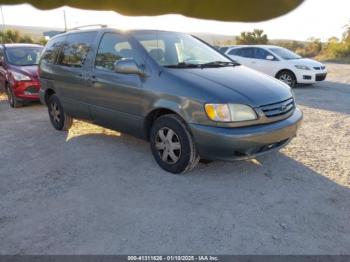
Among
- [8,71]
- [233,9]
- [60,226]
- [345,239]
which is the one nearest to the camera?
[233,9]

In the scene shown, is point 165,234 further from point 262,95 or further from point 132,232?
point 262,95

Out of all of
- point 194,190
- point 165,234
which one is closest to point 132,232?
point 165,234

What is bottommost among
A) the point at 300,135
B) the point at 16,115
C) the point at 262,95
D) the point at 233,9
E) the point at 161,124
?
the point at 16,115

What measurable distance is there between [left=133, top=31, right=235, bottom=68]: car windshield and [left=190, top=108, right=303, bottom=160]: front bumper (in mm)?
1046

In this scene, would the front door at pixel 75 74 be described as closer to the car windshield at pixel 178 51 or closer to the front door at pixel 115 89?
the front door at pixel 115 89

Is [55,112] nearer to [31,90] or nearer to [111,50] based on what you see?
[111,50]

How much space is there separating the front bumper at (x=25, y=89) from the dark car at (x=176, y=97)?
329 cm

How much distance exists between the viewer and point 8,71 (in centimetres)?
878

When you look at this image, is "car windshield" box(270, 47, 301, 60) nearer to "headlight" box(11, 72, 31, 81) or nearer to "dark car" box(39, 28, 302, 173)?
"dark car" box(39, 28, 302, 173)

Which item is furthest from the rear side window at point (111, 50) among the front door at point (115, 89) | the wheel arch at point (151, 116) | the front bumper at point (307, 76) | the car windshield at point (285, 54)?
the car windshield at point (285, 54)

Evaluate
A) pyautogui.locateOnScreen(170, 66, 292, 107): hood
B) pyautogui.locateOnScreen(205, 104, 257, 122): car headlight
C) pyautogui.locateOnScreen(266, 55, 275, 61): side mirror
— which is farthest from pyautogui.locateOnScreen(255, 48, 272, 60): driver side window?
pyautogui.locateOnScreen(205, 104, 257, 122): car headlight

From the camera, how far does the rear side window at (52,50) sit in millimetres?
5875

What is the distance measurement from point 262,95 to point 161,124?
1.19 metres

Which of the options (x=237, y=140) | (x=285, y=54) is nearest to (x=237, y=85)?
(x=237, y=140)
